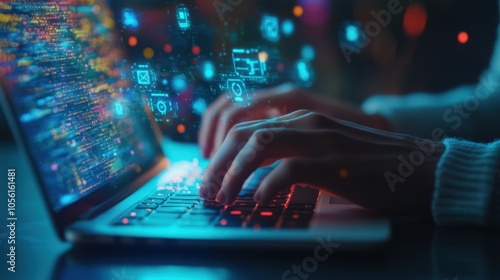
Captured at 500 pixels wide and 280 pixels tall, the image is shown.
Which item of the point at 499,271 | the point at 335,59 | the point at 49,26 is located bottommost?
the point at 499,271

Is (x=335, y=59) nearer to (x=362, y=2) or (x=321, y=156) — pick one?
(x=362, y=2)

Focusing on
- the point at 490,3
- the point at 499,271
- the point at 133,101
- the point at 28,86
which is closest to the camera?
the point at 499,271

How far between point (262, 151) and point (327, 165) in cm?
7

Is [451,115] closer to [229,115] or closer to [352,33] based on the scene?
[352,33]

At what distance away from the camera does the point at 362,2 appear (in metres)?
1.23

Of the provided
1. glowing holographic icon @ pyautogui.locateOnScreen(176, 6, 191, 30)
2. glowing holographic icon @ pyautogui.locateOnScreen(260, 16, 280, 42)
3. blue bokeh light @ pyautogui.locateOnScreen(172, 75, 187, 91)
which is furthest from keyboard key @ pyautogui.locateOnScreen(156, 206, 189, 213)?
glowing holographic icon @ pyautogui.locateOnScreen(260, 16, 280, 42)

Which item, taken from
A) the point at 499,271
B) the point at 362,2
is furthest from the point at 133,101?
the point at 362,2

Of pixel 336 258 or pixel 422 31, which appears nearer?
pixel 336 258

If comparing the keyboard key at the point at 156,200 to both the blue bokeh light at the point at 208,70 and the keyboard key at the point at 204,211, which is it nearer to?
the keyboard key at the point at 204,211

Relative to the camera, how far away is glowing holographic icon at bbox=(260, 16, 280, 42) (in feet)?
3.16

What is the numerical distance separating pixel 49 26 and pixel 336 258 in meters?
0.41

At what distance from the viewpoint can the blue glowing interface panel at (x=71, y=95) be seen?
50 centimetres

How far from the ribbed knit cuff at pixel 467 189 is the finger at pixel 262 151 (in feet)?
0.42

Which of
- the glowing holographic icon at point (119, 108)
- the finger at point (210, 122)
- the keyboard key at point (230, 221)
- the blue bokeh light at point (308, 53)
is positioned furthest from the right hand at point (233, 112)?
the blue bokeh light at point (308, 53)
